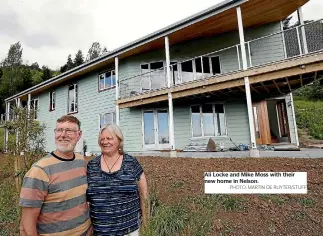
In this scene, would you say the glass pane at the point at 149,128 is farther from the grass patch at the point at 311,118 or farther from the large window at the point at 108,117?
the grass patch at the point at 311,118

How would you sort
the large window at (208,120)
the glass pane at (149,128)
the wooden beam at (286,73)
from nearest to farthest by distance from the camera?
the wooden beam at (286,73), the large window at (208,120), the glass pane at (149,128)

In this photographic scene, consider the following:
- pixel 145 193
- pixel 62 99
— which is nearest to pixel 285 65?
pixel 145 193

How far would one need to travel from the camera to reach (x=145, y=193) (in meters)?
2.46

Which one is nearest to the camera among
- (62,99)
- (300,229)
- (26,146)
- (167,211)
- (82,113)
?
(300,229)

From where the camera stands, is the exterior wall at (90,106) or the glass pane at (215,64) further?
the exterior wall at (90,106)

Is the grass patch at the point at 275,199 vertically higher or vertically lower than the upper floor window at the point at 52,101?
lower

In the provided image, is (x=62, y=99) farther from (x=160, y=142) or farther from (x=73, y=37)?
(x=73, y=37)

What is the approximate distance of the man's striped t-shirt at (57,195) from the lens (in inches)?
69.2

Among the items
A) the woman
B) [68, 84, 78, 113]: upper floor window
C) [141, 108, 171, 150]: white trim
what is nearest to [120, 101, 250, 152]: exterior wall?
[141, 108, 171, 150]: white trim

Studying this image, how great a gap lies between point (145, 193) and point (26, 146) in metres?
4.75

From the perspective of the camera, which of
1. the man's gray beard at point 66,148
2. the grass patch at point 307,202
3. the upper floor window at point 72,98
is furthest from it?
the upper floor window at point 72,98

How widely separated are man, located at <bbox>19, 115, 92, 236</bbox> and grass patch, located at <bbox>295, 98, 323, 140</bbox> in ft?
60.0

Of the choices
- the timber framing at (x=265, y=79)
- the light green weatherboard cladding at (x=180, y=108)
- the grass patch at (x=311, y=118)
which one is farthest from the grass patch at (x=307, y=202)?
the grass patch at (x=311, y=118)

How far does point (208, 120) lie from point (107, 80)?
7575 millimetres
